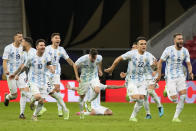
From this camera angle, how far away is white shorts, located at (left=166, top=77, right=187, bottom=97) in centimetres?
1730

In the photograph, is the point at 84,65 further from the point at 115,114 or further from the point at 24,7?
the point at 24,7

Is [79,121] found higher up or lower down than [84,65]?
lower down

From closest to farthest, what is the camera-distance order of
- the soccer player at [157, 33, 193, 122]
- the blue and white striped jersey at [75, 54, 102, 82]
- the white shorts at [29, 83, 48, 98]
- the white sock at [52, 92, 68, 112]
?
the white shorts at [29, 83, 48, 98] → the soccer player at [157, 33, 193, 122] → the white sock at [52, 92, 68, 112] → the blue and white striped jersey at [75, 54, 102, 82]

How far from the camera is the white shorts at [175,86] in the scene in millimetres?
17297

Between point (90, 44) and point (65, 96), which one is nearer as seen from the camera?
point (65, 96)

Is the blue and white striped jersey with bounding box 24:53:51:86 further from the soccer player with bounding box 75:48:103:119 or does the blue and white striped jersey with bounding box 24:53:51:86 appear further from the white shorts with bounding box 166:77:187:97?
the white shorts with bounding box 166:77:187:97

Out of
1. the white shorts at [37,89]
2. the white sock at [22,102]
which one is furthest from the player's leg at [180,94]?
the white sock at [22,102]

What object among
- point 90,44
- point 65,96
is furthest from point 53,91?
point 90,44

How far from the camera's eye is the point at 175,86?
17359mm

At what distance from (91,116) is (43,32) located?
16.6 m

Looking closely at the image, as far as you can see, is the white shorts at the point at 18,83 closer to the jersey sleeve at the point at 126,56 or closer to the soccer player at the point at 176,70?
the jersey sleeve at the point at 126,56

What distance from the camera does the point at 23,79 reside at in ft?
62.0

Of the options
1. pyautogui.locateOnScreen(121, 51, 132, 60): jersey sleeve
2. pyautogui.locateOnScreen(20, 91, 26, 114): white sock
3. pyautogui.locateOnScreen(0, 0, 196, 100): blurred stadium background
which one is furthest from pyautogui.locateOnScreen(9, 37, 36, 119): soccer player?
pyautogui.locateOnScreen(0, 0, 196, 100): blurred stadium background

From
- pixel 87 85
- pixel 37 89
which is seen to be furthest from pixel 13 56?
pixel 37 89
